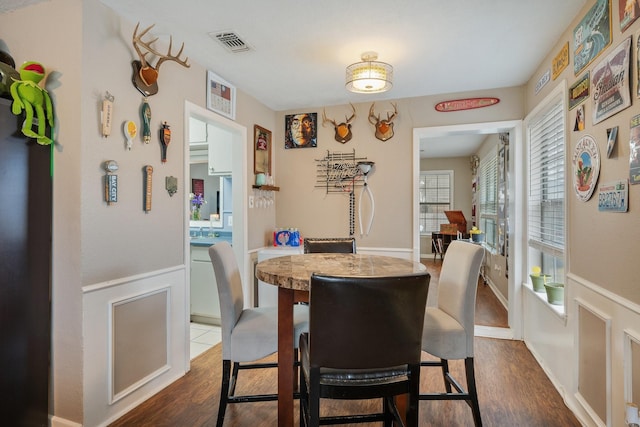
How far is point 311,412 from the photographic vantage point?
1.29 metres

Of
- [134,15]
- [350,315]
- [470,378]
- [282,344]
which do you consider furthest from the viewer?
[134,15]

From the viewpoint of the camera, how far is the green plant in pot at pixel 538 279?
278cm

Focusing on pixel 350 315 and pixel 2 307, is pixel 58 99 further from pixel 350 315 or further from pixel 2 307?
pixel 350 315

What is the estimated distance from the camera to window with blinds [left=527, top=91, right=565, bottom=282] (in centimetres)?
246

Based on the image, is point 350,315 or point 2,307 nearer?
point 350,315

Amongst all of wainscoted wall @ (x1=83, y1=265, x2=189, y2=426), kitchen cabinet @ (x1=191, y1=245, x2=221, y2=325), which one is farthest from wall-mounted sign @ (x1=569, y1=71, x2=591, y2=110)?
kitchen cabinet @ (x1=191, y1=245, x2=221, y2=325)

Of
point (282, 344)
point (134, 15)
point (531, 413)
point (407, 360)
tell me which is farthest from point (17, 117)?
point (531, 413)

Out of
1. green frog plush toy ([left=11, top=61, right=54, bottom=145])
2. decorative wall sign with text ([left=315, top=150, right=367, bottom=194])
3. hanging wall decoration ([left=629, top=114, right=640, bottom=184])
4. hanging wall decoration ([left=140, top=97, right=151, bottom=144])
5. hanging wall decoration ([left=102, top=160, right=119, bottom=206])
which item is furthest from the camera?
decorative wall sign with text ([left=315, top=150, right=367, bottom=194])

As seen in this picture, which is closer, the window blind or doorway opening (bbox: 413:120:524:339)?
the window blind

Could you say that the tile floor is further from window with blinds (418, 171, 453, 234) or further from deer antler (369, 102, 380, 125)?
window with blinds (418, 171, 453, 234)

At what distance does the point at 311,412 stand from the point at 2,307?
5.20 feet

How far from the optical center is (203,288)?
11.6 ft

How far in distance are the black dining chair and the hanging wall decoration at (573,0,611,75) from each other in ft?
5.32

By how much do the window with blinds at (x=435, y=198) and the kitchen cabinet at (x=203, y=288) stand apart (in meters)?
6.10
